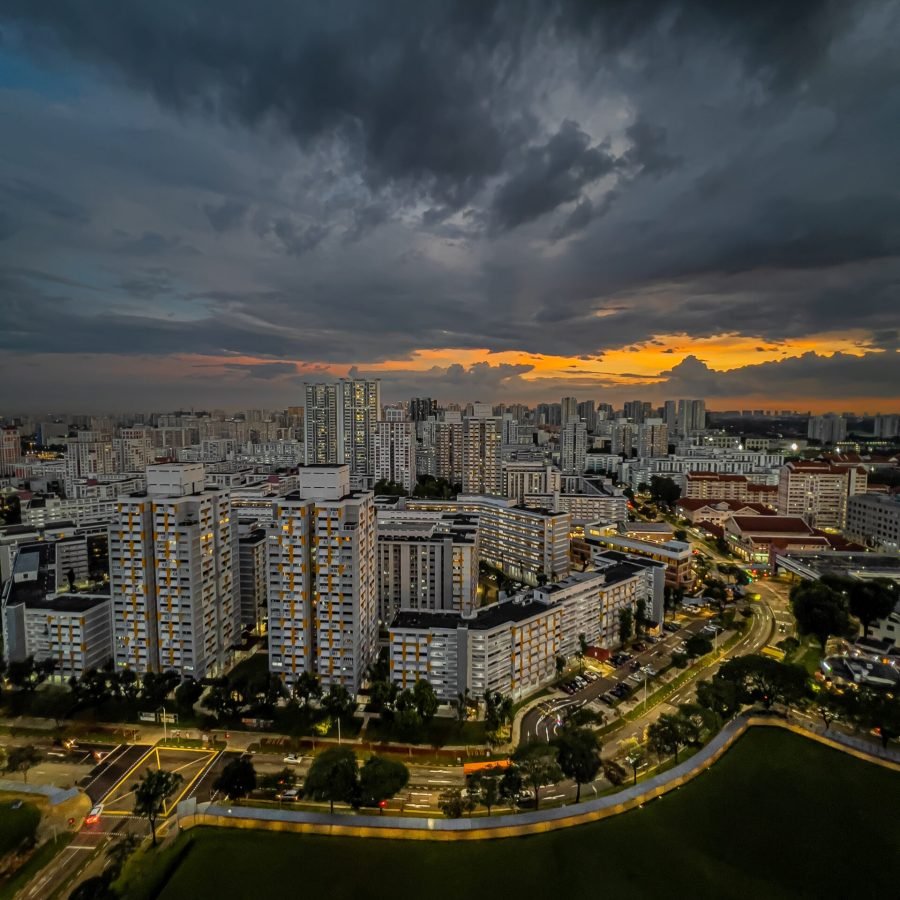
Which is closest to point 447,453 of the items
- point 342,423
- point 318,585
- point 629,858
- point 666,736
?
point 342,423

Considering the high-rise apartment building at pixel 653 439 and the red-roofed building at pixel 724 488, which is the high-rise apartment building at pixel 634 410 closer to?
the high-rise apartment building at pixel 653 439

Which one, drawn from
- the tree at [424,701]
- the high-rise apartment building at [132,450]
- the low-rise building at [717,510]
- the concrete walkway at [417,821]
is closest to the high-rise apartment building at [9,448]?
the high-rise apartment building at [132,450]

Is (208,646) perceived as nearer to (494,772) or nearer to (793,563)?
(494,772)

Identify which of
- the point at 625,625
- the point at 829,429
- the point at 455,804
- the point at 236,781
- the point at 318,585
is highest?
the point at 829,429

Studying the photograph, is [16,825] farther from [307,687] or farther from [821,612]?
[821,612]

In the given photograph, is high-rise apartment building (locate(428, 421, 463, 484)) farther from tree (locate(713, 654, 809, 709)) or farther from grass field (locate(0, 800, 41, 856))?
grass field (locate(0, 800, 41, 856))

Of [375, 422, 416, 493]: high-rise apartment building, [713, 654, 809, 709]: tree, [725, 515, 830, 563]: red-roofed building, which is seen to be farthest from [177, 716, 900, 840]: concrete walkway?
[375, 422, 416, 493]: high-rise apartment building
